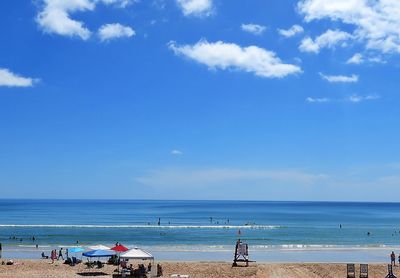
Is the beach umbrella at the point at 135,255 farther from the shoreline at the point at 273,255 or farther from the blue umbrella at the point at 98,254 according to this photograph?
the shoreline at the point at 273,255

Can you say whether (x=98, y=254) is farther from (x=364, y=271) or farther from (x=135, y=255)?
(x=364, y=271)

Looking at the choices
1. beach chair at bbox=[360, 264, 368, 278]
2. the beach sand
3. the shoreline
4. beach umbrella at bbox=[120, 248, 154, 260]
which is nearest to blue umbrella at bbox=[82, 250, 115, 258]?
the beach sand

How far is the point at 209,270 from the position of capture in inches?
1086

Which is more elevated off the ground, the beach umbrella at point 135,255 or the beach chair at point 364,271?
the beach umbrella at point 135,255

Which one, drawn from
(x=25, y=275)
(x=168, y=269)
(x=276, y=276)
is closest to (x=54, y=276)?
(x=25, y=275)

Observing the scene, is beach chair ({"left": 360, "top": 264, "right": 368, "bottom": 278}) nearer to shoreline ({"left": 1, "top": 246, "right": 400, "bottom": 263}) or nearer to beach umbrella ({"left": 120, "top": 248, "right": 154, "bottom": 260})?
shoreline ({"left": 1, "top": 246, "right": 400, "bottom": 263})

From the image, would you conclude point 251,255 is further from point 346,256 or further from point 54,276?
point 54,276

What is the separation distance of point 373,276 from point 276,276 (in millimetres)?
5997

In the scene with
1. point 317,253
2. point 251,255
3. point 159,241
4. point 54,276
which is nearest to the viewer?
point 54,276

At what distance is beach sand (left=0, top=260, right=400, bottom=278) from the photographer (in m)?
25.9

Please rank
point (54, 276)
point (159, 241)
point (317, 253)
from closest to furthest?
point (54, 276)
point (317, 253)
point (159, 241)

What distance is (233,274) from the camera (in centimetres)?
2647

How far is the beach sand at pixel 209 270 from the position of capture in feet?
85.0

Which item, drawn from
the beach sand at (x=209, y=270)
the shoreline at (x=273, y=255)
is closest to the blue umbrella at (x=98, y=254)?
the beach sand at (x=209, y=270)
